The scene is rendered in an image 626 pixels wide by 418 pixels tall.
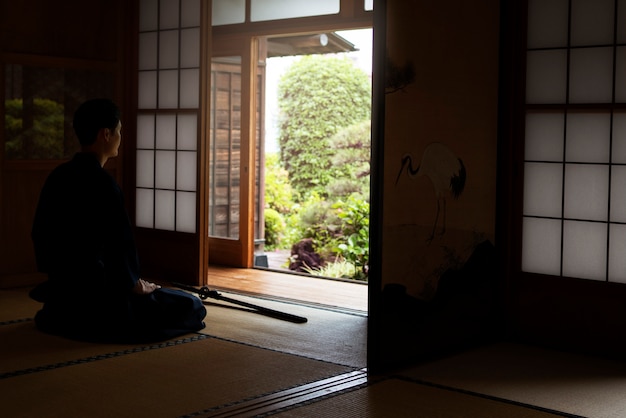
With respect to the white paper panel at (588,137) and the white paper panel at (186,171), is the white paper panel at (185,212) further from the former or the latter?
the white paper panel at (588,137)

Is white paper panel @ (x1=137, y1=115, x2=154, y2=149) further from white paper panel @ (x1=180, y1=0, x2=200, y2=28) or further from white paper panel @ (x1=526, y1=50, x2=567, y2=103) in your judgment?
white paper panel @ (x1=526, y1=50, x2=567, y2=103)

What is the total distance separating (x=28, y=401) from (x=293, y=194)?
855cm

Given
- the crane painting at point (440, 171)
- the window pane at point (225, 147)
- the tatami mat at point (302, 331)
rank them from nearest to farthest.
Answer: the crane painting at point (440, 171), the tatami mat at point (302, 331), the window pane at point (225, 147)

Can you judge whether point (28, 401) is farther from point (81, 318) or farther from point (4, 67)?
point (4, 67)

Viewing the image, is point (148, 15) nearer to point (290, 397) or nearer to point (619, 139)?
point (619, 139)

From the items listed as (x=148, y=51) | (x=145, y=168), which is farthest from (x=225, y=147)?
(x=148, y=51)

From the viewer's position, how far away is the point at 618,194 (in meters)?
4.21

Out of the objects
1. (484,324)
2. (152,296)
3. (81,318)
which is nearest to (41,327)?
(81,318)

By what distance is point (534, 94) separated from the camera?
14.6 ft

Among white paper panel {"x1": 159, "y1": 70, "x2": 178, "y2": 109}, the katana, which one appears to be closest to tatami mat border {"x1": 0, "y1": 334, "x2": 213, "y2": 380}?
the katana

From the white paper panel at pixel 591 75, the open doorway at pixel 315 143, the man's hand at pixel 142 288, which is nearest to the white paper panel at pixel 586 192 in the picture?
the white paper panel at pixel 591 75

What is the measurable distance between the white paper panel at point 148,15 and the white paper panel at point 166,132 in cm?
69

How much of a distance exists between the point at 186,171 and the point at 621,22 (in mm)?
3247

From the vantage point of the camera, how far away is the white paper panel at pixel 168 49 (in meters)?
6.25
